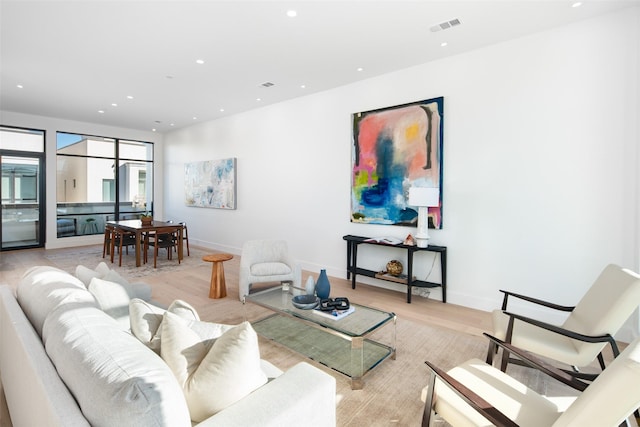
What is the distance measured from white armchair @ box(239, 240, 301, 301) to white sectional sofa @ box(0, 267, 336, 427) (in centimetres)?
251

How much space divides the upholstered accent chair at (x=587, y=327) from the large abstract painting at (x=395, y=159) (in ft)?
6.24

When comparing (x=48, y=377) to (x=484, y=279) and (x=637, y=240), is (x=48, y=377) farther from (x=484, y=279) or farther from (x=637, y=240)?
(x=637, y=240)

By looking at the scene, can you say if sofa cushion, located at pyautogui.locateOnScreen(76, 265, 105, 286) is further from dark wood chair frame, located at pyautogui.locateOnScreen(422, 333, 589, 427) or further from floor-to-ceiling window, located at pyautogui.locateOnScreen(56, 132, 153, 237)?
floor-to-ceiling window, located at pyautogui.locateOnScreen(56, 132, 153, 237)

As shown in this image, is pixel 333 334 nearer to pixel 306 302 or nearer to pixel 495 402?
pixel 306 302

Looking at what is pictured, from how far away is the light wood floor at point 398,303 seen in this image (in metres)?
3.47

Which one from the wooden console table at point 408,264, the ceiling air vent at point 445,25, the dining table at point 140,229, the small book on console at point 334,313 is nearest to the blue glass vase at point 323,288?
the small book on console at point 334,313

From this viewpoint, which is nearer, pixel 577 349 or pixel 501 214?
pixel 577 349

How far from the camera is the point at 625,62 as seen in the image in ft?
9.81

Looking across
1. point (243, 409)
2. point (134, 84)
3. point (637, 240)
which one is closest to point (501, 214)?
point (637, 240)

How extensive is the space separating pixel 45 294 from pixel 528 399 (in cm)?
249

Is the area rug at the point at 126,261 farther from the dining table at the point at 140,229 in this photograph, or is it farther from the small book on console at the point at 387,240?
the small book on console at the point at 387,240

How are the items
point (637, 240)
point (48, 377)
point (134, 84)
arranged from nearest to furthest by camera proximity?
point (48, 377), point (637, 240), point (134, 84)

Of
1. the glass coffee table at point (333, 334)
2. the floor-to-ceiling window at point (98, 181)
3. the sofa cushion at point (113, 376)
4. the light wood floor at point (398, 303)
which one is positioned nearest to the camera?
the sofa cushion at point (113, 376)

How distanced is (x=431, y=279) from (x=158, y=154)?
27.3 feet
